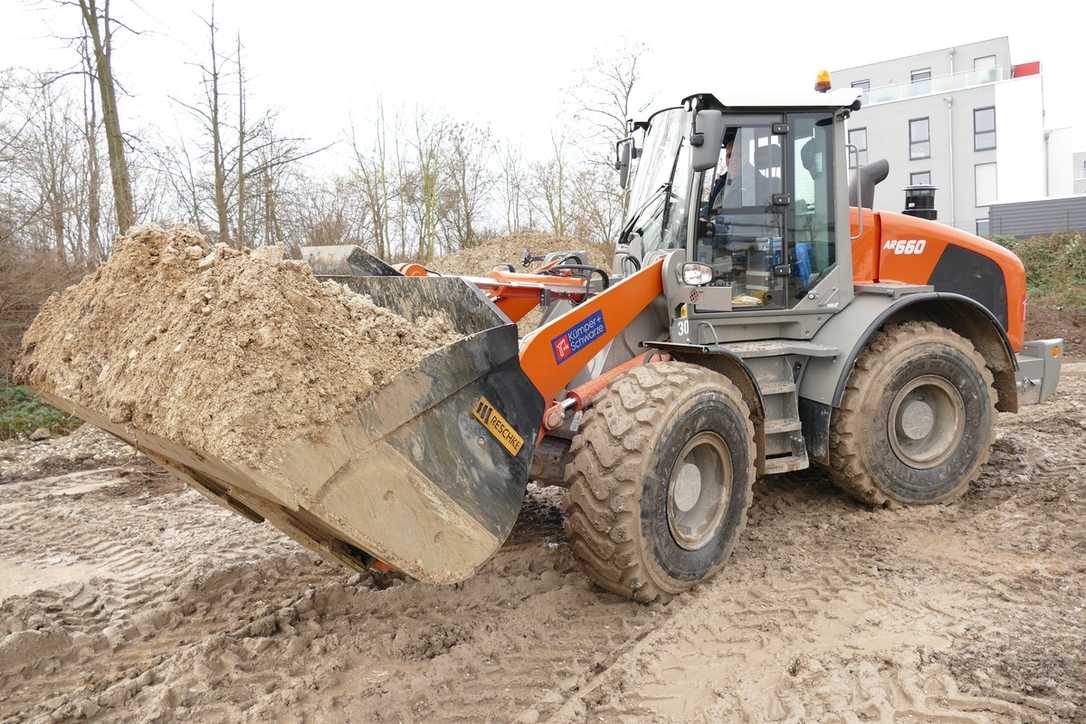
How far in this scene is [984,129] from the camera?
108 feet

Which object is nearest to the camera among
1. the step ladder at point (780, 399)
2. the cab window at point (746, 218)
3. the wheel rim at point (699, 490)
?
the wheel rim at point (699, 490)

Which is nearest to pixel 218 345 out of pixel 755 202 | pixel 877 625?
pixel 877 625

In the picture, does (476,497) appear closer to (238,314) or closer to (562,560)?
(238,314)

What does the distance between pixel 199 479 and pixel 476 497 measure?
4.28 feet

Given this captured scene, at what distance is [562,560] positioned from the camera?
4.63 m

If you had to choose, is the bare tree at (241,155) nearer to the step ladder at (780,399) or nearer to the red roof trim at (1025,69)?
the step ladder at (780,399)

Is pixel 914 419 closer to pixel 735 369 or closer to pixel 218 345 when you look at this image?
pixel 735 369

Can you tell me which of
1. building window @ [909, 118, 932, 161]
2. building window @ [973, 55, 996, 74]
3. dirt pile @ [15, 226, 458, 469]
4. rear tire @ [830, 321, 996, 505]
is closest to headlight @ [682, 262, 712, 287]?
rear tire @ [830, 321, 996, 505]

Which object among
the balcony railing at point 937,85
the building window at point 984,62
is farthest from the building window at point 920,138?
the building window at point 984,62

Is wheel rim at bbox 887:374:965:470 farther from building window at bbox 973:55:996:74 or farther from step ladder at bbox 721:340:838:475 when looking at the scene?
building window at bbox 973:55:996:74

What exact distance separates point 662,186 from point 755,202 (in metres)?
0.56

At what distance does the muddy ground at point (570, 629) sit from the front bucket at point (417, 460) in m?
0.58

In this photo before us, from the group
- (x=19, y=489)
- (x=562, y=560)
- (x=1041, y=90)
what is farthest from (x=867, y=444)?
(x=1041, y=90)

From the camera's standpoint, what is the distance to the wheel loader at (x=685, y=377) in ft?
9.90
